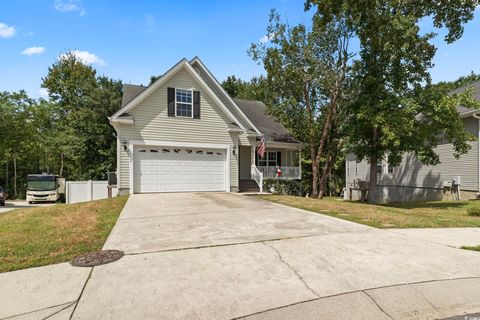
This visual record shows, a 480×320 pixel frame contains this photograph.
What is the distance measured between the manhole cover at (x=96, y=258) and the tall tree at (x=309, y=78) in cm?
1450

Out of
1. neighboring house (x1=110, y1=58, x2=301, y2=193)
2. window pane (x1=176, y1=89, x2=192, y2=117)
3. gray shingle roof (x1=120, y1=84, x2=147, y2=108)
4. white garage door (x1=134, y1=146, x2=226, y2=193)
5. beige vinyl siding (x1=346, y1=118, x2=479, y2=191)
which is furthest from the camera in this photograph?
gray shingle roof (x1=120, y1=84, x2=147, y2=108)

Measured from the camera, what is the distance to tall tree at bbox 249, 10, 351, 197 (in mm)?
16812

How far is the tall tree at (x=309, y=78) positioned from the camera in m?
16.8

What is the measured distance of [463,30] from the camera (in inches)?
561

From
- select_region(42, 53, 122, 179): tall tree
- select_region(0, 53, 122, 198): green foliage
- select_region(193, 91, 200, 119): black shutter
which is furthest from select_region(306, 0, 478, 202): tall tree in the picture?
select_region(0, 53, 122, 198): green foliage

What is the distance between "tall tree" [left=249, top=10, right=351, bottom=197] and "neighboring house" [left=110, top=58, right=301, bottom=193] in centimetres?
292

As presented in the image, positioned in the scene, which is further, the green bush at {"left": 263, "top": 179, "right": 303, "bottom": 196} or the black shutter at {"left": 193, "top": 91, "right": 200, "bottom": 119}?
the green bush at {"left": 263, "top": 179, "right": 303, "bottom": 196}

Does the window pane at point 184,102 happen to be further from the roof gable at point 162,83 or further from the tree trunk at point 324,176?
the tree trunk at point 324,176

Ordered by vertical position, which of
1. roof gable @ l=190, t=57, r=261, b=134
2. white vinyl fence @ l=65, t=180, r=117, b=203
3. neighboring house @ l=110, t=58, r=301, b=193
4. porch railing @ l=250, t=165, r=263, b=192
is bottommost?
A: white vinyl fence @ l=65, t=180, r=117, b=203

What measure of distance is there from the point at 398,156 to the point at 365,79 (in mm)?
4263

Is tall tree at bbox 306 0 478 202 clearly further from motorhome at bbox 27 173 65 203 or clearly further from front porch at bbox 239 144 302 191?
motorhome at bbox 27 173 65 203

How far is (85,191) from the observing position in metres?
20.4

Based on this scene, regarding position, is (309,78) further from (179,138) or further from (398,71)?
(179,138)

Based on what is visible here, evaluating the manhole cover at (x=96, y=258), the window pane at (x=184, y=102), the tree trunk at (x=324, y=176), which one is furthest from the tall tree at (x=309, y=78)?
the manhole cover at (x=96, y=258)
